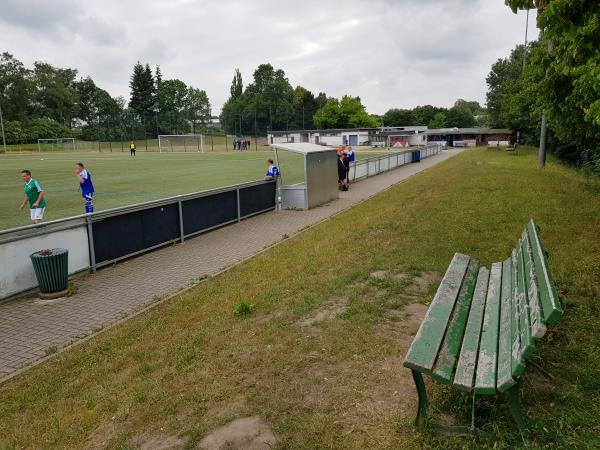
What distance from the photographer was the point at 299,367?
4.21 m

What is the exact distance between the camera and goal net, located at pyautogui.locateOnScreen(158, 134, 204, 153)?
75.2 metres

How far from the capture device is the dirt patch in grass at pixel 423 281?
605 centimetres

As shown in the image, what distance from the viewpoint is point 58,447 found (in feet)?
11.4

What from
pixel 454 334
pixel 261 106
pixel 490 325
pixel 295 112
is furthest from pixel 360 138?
pixel 454 334

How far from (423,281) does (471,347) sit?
3.01 m

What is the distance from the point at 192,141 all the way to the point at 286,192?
63982mm

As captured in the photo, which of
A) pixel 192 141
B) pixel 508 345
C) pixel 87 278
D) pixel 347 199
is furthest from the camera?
pixel 192 141

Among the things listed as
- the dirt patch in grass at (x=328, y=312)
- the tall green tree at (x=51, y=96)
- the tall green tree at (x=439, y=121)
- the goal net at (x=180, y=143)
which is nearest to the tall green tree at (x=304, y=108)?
the tall green tree at (x=439, y=121)

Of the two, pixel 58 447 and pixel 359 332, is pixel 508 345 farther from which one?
pixel 58 447

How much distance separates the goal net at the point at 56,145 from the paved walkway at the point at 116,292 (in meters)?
71.0

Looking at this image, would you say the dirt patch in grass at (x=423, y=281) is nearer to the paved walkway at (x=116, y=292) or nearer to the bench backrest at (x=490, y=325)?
the bench backrest at (x=490, y=325)

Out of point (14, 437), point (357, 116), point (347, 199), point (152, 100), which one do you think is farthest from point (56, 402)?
point (152, 100)

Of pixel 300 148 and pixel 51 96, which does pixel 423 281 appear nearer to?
pixel 300 148

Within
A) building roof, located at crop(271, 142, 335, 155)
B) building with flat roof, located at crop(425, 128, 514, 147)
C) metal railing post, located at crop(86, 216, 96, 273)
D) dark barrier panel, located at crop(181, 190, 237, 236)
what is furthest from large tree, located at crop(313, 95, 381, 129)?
metal railing post, located at crop(86, 216, 96, 273)
